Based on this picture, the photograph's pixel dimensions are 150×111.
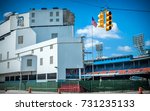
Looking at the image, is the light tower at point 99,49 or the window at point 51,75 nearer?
the light tower at point 99,49

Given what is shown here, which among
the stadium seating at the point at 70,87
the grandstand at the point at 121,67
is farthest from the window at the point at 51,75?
the grandstand at the point at 121,67

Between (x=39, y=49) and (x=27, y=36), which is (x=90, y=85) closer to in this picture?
(x=39, y=49)

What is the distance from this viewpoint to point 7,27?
37.0 feet

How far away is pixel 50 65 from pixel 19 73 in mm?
1437

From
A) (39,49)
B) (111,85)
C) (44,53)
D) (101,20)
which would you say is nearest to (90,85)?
(111,85)

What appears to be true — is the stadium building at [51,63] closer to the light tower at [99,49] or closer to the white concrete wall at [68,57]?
the white concrete wall at [68,57]

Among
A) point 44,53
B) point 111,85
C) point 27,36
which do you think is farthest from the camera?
point 27,36

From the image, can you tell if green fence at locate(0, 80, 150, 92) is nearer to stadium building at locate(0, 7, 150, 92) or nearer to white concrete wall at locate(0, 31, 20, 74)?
stadium building at locate(0, 7, 150, 92)

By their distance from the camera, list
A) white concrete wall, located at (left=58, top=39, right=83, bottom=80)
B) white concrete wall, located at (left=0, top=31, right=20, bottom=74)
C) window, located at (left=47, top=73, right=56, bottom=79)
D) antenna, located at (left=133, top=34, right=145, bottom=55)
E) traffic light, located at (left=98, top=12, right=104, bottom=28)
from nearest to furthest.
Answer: antenna, located at (left=133, top=34, right=145, bottom=55) < traffic light, located at (left=98, top=12, right=104, bottom=28) < white concrete wall, located at (left=0, top=31, right=20, bottom=74) < window, located at (left=47, top=73, right=56, bottom=79) < white concrete wall, located at (left=58, top=39, right=83, bottom=80)

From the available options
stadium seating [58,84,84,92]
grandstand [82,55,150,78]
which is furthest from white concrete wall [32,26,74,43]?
grandstand [82,55,150,78]

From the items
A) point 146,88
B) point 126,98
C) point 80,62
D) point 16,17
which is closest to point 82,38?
point 80,62

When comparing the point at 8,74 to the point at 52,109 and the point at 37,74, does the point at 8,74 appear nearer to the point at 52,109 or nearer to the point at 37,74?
the point at 37,74

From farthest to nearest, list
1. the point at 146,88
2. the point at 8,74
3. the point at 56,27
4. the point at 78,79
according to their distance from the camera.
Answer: the point at 56,27
the point at 78,79
the point at 8,74
the point at 146,88

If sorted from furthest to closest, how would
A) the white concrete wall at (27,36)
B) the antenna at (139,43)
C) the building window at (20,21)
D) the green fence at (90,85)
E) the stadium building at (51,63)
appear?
the white concrete wall at (27,36), the building window at (20,21), the stadium building at (51,63), the green fence at (90,85), the antenna at (139,43)
